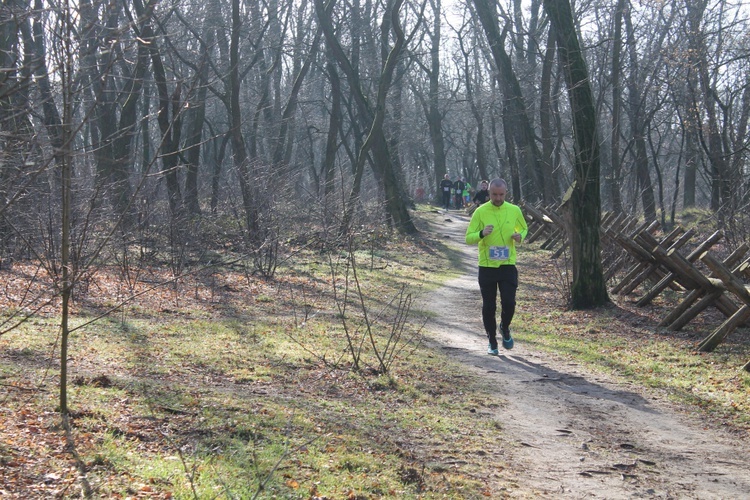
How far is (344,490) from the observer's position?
4777 millimetres

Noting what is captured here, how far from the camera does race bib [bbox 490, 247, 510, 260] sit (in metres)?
9.12

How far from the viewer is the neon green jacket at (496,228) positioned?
9164 millimetres

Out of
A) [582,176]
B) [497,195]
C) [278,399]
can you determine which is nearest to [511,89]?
[582,176]

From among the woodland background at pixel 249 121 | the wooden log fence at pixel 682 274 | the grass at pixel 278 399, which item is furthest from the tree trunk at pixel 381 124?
the grass at pixel 278 399

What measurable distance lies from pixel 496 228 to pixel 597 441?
3441 mm

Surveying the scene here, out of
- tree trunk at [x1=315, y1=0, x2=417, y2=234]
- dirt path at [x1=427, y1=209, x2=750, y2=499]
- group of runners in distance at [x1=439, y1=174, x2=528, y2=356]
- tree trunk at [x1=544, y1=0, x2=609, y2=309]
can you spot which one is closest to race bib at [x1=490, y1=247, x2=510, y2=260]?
group of runners in distance at [x1=439, y1=174, x2=528, y2=356]

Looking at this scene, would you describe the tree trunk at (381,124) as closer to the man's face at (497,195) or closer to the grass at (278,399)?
the grass at (278,399)

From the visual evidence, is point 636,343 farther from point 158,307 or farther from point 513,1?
point 513,1

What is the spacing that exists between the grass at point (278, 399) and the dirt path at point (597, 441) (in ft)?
0.77

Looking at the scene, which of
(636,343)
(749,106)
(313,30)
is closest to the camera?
(636,343)

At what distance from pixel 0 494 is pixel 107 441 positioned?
1.02 metres

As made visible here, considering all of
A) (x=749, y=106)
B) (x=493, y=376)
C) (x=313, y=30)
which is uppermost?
(x=313, y=30)

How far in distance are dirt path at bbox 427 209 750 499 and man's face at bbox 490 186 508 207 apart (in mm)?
1752

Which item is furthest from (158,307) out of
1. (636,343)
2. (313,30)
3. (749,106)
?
(313,30)
